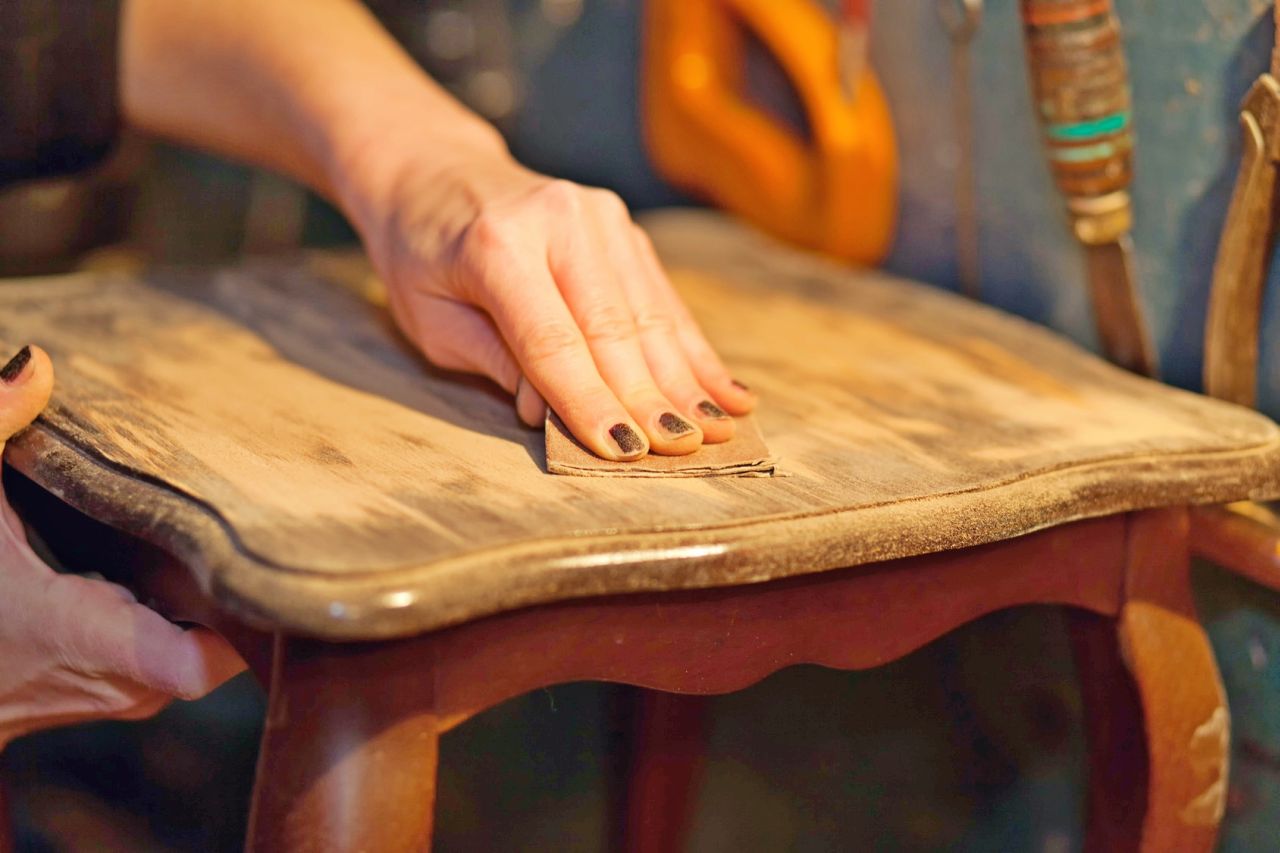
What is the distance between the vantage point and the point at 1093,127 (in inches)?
28.9

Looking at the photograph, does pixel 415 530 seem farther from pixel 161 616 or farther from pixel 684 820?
pixel 684 820

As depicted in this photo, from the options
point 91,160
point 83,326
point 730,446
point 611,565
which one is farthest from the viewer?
point 91,160

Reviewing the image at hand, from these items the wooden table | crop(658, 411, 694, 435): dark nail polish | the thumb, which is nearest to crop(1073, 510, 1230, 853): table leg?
the wooden table

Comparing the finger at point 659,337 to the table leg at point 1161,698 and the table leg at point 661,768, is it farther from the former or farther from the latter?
the table leg at point 661,768

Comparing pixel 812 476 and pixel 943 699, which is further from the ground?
pixel 812 476

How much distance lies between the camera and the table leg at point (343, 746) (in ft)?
1.55

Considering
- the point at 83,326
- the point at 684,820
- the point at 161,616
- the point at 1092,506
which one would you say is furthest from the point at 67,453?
the point at 684,820

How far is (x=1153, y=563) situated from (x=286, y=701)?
0.40m

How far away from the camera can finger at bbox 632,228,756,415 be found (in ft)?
2.05

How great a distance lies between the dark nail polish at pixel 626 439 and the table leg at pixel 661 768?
0.36m

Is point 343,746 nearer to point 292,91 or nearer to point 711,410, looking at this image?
point 711,410

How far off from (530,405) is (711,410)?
0.27 feet

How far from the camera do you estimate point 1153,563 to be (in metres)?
0.64

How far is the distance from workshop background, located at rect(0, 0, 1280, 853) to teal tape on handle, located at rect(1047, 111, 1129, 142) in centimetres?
2
